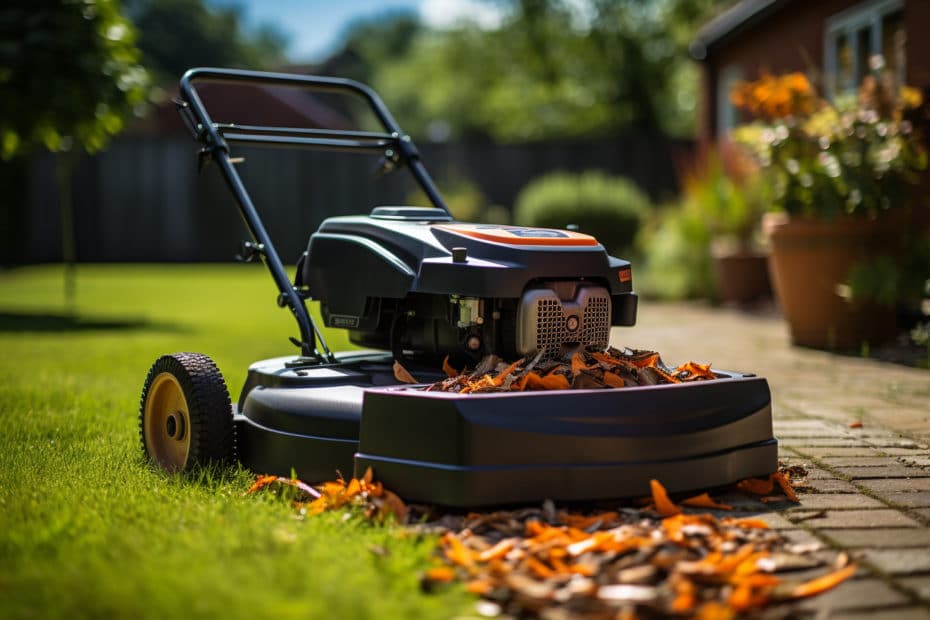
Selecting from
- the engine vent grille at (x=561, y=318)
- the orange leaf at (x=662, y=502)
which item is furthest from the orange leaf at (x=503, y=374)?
the orange leaf at (x=662, y=502)

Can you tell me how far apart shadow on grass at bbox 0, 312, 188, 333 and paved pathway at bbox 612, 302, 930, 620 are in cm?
343

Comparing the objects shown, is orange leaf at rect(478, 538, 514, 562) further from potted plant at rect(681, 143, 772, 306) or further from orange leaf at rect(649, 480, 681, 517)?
potted plant at rect(681, 143, 772, 306)

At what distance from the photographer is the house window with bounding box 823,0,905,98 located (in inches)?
335

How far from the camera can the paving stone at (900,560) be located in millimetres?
2357

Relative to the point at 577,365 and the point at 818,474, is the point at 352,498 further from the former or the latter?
the point at 818,474

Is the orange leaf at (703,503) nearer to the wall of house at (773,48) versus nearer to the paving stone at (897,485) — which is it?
the paving stone at (897,485)

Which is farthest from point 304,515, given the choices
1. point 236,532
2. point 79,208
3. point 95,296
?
point 79,208

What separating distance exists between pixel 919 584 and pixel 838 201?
446 cm

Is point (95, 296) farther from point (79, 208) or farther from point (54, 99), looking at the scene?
point (79, 208)

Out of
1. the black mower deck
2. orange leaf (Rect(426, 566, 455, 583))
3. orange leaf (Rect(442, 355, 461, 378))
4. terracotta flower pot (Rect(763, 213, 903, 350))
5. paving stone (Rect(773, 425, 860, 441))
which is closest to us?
orange leaf (Rect(426, 566, 455, 583))

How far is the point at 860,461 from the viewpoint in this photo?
3510mm

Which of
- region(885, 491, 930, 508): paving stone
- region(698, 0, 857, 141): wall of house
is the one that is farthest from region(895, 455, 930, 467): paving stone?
region(698, 0, 857, 141): wall of house

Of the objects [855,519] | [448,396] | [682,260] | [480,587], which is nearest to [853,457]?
[855,519]

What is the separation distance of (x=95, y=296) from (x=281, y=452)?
8.47 metres
